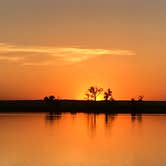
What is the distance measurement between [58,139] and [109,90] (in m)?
102

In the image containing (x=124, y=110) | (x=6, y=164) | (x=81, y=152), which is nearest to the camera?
(x=6, y=164)

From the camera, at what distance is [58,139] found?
40.8 meters

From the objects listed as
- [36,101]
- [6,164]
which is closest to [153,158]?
[6,164]

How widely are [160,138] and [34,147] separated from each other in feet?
37.4

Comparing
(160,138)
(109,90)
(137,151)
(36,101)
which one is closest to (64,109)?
(109,90)

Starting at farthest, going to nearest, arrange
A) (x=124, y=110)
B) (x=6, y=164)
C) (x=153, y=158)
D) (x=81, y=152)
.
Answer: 1. (x=124, y=110)
2. (x=81, y=152)
3. (x=153, y=158)
4. (x=6, y=164)

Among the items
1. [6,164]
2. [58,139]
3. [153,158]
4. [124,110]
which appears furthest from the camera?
[124,110]

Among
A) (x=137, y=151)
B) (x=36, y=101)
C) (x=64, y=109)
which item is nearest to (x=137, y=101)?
(x=64, y=109)

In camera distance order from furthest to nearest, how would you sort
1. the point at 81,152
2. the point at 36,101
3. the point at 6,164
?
the point at 36,101, the point at 81,152, the point at 6,164

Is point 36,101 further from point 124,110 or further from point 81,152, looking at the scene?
point 81,152

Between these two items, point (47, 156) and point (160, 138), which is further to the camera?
point (160, 138)

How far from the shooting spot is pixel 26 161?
27.5 metres

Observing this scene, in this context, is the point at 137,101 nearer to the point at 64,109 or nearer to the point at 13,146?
the point at 64,109

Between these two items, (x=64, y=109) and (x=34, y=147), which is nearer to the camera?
(x=34, y=147)
